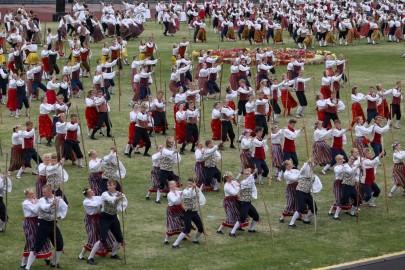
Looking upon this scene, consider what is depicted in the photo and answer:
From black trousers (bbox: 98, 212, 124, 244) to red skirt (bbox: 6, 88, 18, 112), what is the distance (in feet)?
39.9

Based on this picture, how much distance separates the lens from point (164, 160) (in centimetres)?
2098

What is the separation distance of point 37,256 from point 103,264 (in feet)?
3.76

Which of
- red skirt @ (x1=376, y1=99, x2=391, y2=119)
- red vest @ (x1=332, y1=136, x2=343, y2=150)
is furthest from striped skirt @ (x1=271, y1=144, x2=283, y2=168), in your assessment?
red skirt @ (x1=376, y1=99, x2=391, y2=119)

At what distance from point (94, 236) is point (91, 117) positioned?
910cm

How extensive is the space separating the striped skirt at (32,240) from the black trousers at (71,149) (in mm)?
6491

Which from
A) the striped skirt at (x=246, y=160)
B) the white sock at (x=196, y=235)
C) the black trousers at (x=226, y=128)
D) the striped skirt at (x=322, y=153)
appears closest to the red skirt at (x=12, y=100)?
the black trousers at (x=226, y=128)

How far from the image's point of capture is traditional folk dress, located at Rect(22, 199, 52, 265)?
56.4 feet

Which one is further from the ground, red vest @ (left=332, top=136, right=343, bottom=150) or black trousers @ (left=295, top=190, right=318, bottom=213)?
red vest @ (left=332, top=136, right=343, bottom=150)

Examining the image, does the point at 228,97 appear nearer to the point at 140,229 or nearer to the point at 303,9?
the point at 140,229

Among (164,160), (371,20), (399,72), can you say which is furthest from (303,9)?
(164,160)

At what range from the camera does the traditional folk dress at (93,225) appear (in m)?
17.6

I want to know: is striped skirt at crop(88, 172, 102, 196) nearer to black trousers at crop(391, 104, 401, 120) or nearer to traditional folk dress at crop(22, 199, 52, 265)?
traditional folk dress at crop(22, 199, 52, 265)

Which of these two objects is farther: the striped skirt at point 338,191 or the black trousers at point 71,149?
the black trousers at point 71,149

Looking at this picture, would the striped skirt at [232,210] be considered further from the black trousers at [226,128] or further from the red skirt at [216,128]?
the red skirt at [216,128]
